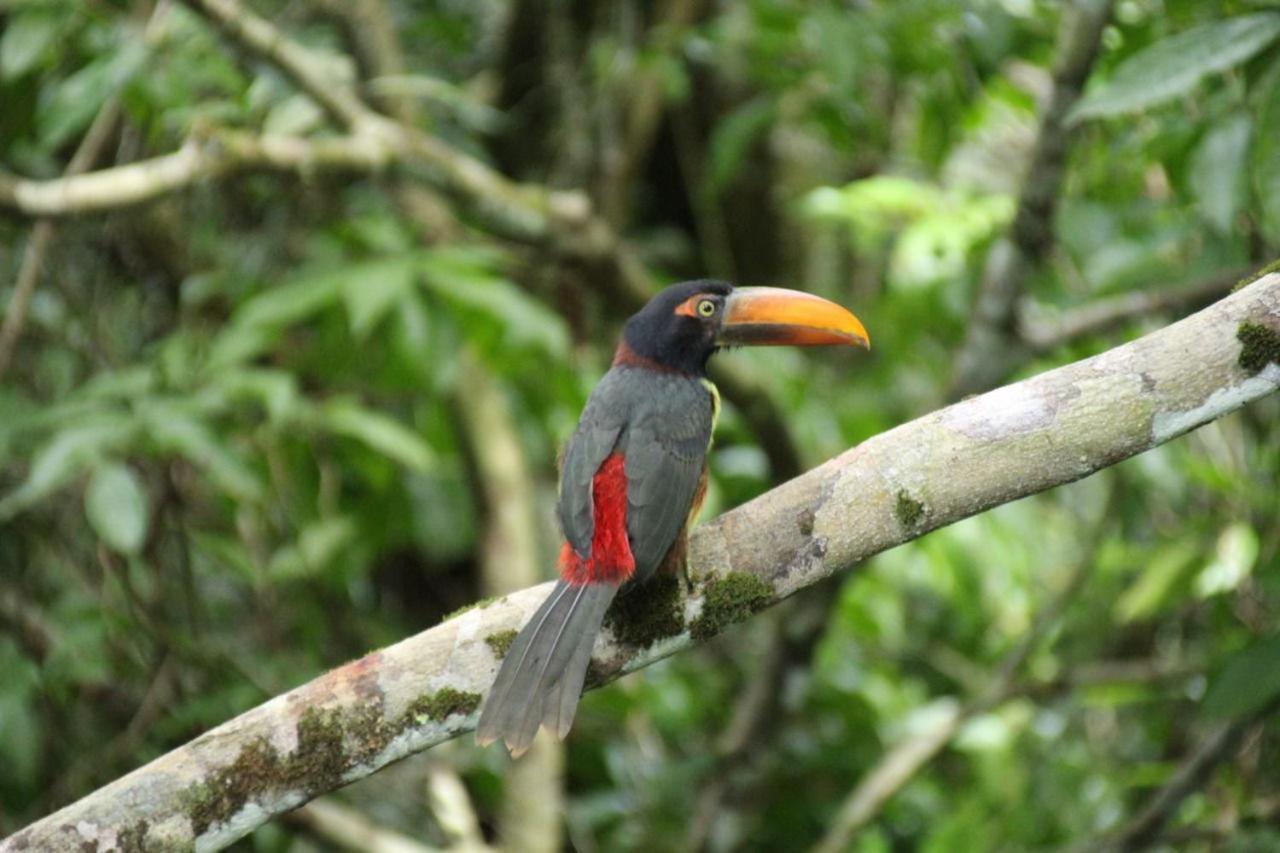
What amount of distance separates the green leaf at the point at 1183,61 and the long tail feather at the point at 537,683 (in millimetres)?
1567

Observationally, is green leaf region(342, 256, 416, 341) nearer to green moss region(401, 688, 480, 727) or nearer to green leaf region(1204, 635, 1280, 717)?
green moss region(401, 688, 480, 727)

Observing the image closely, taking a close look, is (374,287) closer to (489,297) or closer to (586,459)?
(489,297)

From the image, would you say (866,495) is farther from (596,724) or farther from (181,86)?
(596,724)

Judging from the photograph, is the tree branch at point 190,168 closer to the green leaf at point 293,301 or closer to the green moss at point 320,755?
the green leaf at point 293,301

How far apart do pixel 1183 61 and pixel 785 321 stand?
1.03 metres

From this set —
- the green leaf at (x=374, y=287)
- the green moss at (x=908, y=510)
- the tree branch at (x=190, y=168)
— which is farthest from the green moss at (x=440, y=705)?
the tree branch at (x=190, y=168)

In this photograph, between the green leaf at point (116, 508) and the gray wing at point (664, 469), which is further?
the green leaf at point (116, 508)

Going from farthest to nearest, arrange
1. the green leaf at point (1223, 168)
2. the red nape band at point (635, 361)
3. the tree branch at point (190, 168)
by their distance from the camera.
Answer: the tree branch at point (190, 168) < the red nape band at point (635, 361) < the green leaf at point (1223, 168)

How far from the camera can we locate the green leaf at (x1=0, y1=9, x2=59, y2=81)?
11.9 feet

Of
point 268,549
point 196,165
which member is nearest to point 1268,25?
point 196,165

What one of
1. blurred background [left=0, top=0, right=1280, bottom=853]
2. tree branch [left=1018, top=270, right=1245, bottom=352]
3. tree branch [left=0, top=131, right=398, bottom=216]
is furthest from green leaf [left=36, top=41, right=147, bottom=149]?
tree branch [left=1018, top=270, right=1245, bottom=352]

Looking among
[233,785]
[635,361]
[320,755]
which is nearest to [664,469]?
[635,361]

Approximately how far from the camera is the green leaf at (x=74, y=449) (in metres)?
3.21

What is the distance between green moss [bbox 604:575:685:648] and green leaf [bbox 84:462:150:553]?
1307 millimetres
